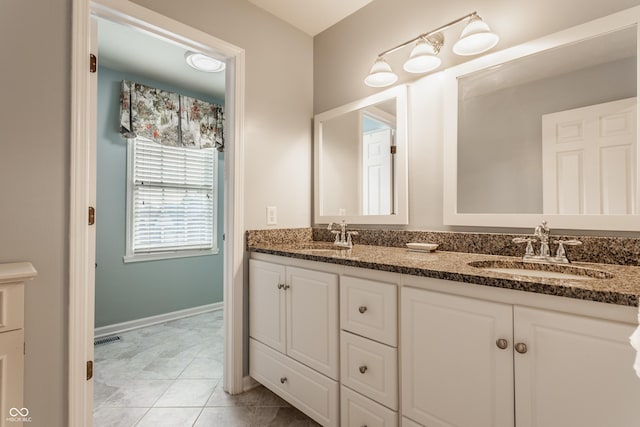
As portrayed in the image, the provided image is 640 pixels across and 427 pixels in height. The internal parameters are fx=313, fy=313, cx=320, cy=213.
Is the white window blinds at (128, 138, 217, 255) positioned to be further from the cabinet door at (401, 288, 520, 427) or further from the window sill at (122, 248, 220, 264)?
the cabinet door at (401, 288, 520, 427)

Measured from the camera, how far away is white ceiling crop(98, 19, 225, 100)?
2.37 metres

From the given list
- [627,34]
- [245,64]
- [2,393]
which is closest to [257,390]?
[2,393]

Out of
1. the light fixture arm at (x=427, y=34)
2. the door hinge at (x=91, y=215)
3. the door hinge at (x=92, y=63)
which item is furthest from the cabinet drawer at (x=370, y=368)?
the door hinge at (x=92, y=63)

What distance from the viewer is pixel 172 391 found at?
1897 mm

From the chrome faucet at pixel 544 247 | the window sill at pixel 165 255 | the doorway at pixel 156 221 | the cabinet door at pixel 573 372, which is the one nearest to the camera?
the cabinet door at pixel 573 372

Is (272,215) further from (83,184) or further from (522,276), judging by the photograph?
(522,276)

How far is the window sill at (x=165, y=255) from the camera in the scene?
117 inches

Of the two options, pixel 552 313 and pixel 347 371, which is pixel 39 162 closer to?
pixel 347 371

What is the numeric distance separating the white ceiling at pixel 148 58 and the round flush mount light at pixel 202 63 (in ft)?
0.26

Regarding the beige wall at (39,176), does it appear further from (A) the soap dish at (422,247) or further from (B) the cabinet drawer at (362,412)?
(A) the soap dish at (422,247)

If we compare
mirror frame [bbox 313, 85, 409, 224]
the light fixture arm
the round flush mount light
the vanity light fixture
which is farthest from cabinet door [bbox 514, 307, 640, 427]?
the round flush mount light

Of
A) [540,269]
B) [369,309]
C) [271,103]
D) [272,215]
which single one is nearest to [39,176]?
[272,215]

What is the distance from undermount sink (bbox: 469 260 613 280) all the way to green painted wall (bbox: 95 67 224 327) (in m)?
2.98

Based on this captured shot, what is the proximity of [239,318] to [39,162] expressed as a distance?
1253 mm
